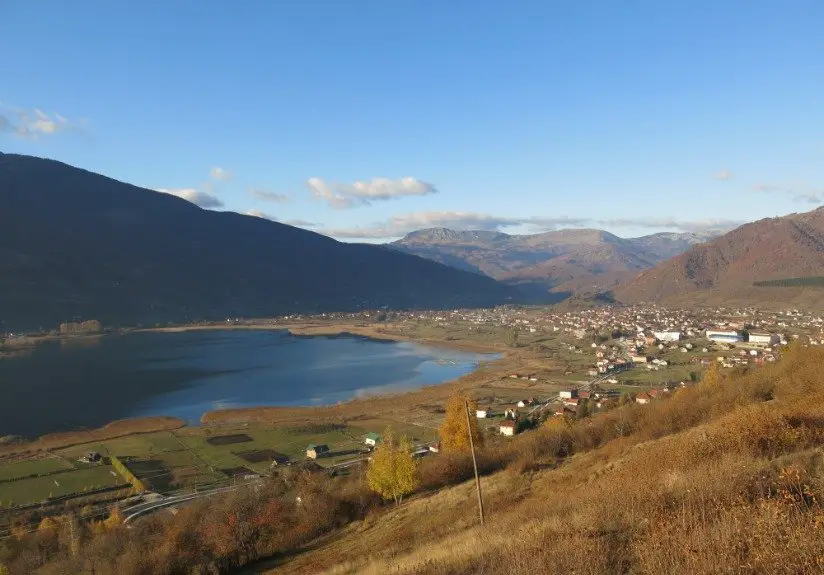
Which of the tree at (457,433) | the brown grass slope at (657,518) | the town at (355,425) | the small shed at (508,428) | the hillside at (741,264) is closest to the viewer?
the brown grass slope at (657,518)

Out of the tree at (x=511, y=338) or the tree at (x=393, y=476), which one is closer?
the tree at (x=393, y=476)

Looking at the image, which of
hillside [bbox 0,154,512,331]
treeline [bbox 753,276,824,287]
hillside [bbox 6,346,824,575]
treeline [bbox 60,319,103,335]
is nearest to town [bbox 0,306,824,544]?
hillside [bbox 6,346,824,575]

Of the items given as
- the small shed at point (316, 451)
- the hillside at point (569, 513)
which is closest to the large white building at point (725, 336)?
the hillside at point (569, 513)

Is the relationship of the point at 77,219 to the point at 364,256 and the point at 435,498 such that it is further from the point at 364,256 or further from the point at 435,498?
the point at 435,498

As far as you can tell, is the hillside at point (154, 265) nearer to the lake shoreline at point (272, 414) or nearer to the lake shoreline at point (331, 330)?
the lake shoreline at point (331, 330)

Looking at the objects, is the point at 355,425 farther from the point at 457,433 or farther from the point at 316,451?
the point at 457,433

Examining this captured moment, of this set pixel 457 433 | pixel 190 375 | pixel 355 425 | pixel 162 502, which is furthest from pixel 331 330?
pixel 457 433

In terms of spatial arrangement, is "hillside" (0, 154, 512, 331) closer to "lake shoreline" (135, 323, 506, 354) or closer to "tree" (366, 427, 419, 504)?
"lake shoreline" (135, 323, 506, 354)
